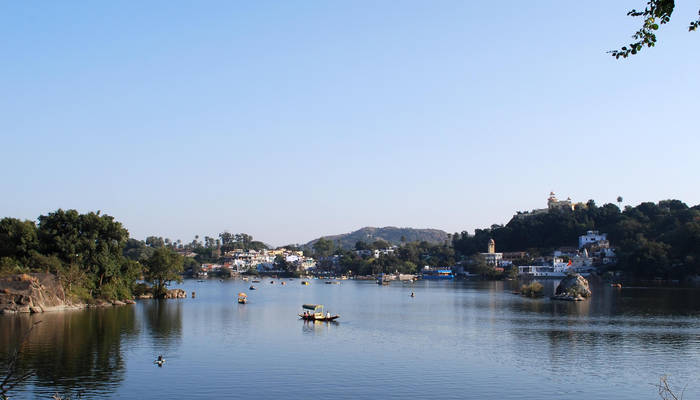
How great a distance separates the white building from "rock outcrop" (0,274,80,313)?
131647mm

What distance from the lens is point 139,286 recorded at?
231ft

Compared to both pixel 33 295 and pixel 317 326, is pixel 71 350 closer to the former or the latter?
pixel 317 326

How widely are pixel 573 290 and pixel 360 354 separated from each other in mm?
47806

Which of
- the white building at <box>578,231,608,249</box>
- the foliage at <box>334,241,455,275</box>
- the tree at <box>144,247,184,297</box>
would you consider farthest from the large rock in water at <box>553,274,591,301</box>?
the foliage at <box>334,241,455,275</box>

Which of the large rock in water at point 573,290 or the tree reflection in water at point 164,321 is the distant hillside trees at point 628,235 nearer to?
the large rock in water at point 573,290

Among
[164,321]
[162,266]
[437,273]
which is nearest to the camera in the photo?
[164,321]

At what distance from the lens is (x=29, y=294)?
49125 mm

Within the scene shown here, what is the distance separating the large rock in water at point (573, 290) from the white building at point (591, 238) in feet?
273

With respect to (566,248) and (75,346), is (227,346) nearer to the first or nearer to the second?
(75,346)

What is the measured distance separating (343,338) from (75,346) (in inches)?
618

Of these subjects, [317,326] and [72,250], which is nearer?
[317,326]

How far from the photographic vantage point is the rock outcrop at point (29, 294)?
48219 mm

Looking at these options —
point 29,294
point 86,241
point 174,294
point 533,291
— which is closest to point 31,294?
point 29,294

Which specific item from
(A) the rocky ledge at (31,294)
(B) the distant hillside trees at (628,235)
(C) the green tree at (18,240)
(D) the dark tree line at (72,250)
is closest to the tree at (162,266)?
(D) the dark tree line at (72,250)
